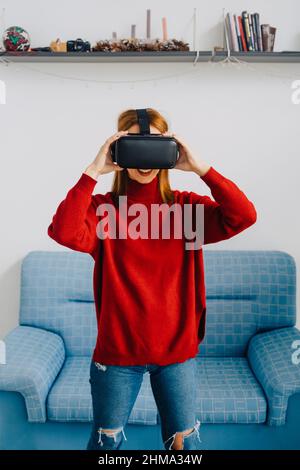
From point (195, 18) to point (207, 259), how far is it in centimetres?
98

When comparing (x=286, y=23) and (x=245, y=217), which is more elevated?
(x=286, y=23)

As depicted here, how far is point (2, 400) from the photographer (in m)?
1.55

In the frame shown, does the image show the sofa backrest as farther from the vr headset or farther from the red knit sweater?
the vr headset

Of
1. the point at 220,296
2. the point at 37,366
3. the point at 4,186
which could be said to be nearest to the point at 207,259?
the point at 220,296

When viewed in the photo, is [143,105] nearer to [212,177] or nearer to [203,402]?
[212,177]

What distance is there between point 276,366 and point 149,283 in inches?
30.8

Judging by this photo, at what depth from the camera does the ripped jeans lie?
1072mm

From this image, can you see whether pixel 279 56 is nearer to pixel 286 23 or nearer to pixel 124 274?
pixel 286 23

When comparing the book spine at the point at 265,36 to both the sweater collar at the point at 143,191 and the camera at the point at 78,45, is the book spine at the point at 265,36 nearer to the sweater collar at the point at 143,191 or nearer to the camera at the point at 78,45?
the camera at the point at 78,45

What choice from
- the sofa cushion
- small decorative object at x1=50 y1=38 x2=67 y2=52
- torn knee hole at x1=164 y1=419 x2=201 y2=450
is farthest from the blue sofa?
small decorative object at x1=50 y1=38 x2=67 y2=52

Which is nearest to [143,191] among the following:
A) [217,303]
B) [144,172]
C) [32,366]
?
[144,172]

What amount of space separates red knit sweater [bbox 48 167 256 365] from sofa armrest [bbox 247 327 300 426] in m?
0.60
